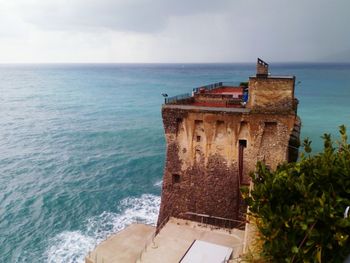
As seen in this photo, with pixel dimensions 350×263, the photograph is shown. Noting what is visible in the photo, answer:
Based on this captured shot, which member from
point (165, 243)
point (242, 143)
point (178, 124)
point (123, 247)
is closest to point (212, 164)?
point (242, 143)

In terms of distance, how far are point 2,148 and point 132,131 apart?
25465 millimetres

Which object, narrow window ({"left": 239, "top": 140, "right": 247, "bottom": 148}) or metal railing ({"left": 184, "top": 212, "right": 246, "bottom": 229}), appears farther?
metal railing ({"left": 184, "top": 212, "right": 246, "bottom": 229})

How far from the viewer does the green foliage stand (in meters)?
12.5

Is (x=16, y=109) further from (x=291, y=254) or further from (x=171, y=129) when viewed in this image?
(x=291, y=254)

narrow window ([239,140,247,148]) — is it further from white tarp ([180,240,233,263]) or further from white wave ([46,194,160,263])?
white wave ([46,194,160,263])

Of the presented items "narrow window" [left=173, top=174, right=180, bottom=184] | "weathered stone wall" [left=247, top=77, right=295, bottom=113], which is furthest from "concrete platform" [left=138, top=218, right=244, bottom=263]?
"weathered stone wall" [left=247, top=77, right=295, bottom=113]

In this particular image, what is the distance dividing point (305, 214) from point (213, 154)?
43.5 ft

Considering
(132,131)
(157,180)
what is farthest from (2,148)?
(157,180)

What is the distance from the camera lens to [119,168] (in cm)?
4950

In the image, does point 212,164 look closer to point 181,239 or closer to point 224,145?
point 224,145

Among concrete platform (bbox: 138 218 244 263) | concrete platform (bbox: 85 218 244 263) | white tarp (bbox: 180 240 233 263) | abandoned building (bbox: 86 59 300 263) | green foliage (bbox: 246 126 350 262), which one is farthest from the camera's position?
abandoned building (bbox: 86 59 300 263)

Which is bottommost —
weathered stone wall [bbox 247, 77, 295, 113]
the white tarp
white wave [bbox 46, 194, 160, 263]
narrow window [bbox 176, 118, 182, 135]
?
white wave [bbox 46, 194, 160, 263]

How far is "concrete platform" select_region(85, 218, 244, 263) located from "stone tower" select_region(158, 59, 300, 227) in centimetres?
153

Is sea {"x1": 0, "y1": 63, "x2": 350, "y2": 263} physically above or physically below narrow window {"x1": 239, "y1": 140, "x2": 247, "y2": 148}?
below
